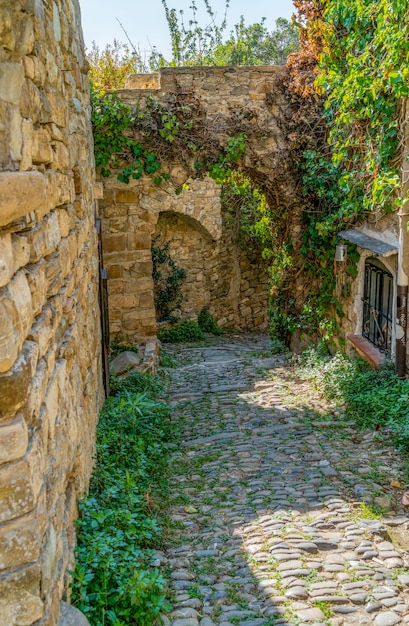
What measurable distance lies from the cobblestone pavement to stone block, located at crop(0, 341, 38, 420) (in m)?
1.71

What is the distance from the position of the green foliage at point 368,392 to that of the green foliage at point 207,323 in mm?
4818

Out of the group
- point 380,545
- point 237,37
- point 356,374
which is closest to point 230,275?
point 237,37

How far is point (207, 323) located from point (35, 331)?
9.92m

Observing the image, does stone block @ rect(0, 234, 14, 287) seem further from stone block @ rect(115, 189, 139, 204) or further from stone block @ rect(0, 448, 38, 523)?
stone block @ rect(115, 189, 139, 204)

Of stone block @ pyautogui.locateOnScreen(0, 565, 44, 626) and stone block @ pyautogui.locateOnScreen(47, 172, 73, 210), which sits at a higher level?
stone block @ pyautogui.locateOnScreen(47, 172, 73, 210)

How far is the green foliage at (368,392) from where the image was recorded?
5094mm

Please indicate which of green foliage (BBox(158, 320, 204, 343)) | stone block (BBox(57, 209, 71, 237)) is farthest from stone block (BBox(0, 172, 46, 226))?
green foliage (BBox(158, 320, 204, 343))

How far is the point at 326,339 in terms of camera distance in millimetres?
7445

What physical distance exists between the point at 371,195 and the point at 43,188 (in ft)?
15.4

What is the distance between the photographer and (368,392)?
5.67 metres

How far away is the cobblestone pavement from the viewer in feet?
9.49

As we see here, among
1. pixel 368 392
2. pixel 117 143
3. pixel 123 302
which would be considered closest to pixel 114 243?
pixel 123 302

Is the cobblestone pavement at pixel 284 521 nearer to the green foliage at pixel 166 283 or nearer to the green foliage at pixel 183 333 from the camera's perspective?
the green foliage at pixel 183 333

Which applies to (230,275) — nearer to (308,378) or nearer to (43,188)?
(308,378)
